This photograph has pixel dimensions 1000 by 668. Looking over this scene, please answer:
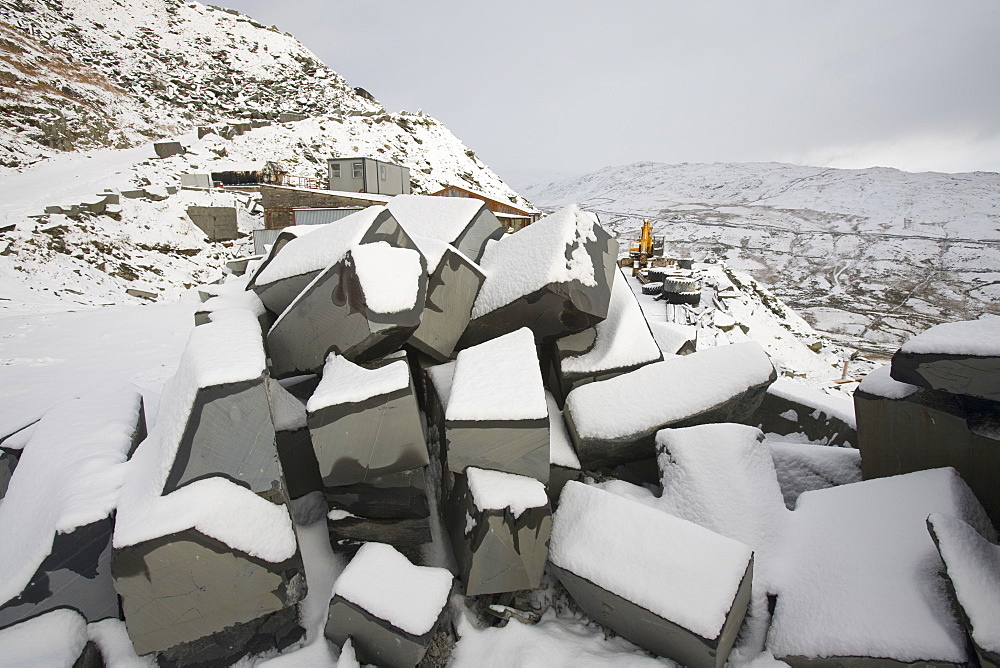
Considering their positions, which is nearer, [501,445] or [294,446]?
[501,445]

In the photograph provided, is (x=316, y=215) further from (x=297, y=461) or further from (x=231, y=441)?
(x=231, y=441)

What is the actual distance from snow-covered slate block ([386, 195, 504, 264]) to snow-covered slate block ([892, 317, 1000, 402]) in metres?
2.39

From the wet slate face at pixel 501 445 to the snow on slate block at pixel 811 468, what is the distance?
4.67 ft

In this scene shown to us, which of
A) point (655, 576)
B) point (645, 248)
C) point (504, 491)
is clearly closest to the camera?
Result: point (655, 576)

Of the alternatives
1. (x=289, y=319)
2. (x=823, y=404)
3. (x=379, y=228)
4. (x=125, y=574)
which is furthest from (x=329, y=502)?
(x=823, y=404)

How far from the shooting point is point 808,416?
3.03 meters

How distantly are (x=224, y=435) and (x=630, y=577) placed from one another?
160 cm

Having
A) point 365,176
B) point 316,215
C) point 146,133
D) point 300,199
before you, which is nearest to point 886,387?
point 316,215

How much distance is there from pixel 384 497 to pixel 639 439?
49.2 inches

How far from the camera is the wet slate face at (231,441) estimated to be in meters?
1.73

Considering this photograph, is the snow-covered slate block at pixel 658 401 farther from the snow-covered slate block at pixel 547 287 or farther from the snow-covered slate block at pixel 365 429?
the snow-covered slate block at pixel 365 429

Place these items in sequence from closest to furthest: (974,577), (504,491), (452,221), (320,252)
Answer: (974,577), (504,491), (320,252), (452,221)

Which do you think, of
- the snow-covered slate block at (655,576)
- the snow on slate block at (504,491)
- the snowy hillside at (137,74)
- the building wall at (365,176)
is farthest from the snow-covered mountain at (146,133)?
the snow-covered slate block at (655,576)

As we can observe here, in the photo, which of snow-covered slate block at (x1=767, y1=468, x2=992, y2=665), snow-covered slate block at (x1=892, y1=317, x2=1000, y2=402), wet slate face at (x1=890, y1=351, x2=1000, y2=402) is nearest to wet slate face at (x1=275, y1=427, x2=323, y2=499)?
snow-covered slate block at (x1=767, y1=468, x2=992, y2=665)
